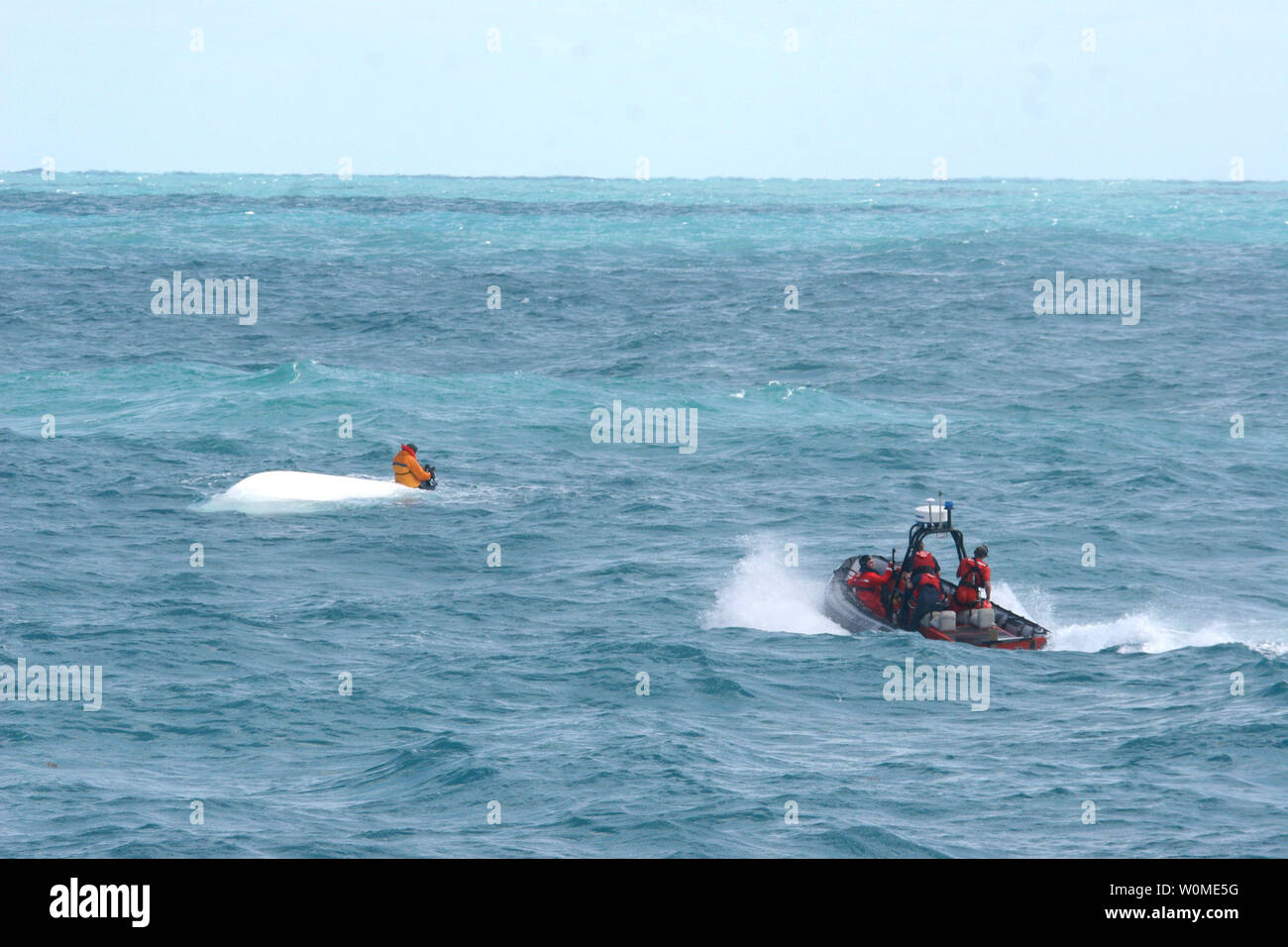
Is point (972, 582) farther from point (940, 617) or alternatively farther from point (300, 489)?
point (300, 489)

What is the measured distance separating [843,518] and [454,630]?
39.1 ft

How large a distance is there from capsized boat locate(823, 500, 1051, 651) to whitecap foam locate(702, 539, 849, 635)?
16.6 inches

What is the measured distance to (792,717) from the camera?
1938cm

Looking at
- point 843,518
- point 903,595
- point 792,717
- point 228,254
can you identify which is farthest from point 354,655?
point 228,254

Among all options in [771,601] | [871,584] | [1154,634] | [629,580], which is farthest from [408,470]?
[1154,634]

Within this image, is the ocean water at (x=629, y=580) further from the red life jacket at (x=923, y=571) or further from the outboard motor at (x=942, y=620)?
the red life jacket at (x=923, y=571)

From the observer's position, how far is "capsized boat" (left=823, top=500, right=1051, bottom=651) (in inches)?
885

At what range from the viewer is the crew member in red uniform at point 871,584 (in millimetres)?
24016

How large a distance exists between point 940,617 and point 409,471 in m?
15.2

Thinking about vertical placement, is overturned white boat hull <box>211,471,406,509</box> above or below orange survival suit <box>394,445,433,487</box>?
below

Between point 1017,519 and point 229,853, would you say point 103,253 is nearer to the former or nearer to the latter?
point 1017,519

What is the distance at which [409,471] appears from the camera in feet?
109

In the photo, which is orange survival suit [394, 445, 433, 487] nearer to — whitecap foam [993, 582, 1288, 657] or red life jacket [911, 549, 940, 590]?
red life jacket [911, 549, 940, 590]

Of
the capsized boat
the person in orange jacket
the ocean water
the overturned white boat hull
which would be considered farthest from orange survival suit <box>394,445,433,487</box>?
the capsized boat
